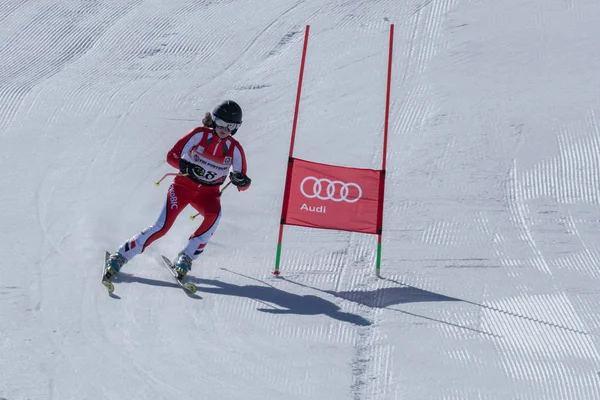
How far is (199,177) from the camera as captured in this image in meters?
7.77

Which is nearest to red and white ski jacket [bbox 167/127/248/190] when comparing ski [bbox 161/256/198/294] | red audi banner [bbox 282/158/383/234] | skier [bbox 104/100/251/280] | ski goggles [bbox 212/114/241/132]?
skier [bbox 104/100/251/280]

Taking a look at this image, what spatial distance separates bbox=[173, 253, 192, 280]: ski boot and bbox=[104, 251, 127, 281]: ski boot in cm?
41

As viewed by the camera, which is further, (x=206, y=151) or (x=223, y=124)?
(x=206, y=151)

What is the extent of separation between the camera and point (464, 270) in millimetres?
7949

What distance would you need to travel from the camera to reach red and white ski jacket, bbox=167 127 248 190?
7.70 m

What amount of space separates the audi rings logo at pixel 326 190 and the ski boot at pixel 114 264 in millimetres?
1511

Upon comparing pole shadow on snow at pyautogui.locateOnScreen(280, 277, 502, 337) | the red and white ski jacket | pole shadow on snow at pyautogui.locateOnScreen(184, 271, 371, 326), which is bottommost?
pole shadow on snow at pyautogui.locateOnScreen(184, 271, 371, 326)

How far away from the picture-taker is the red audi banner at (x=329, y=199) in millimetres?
7777

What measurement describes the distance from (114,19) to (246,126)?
3.09 m

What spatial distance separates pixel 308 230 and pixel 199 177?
1.33 metres

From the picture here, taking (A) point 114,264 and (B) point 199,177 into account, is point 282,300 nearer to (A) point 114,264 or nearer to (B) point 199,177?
(B) point 199,177

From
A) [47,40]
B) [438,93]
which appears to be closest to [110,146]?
[47,40]

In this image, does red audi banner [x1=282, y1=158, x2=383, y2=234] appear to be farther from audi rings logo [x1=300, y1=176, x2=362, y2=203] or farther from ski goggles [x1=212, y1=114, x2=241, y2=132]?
ski goggles [x1=212, y1=114, x2=241, y2=132]

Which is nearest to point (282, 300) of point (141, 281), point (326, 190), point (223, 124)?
point (326, 190)
